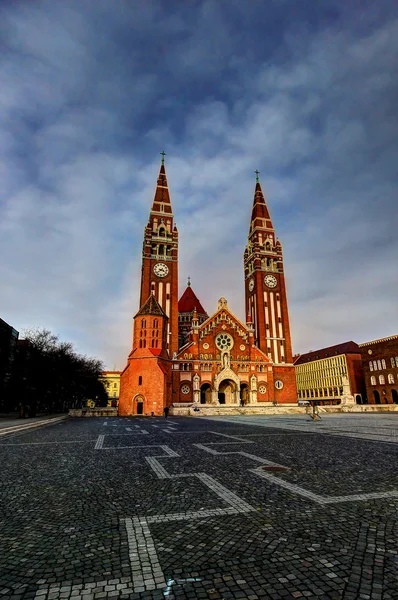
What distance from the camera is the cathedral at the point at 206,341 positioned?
47.7m

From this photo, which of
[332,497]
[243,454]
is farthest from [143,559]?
[243,454]

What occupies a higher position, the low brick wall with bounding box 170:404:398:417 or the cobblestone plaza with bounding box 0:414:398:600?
the low brick wall with bounding box 170:404:398:417

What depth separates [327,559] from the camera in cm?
333

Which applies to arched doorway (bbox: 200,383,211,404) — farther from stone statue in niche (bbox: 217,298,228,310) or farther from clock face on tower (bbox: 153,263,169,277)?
clock face on tower (bbox: 153,263,169,277)

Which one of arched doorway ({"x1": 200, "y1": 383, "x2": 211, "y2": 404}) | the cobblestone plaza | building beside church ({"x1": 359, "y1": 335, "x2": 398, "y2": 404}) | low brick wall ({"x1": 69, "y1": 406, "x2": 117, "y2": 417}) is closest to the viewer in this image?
the cobblestone plaza

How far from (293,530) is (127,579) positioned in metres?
2.08

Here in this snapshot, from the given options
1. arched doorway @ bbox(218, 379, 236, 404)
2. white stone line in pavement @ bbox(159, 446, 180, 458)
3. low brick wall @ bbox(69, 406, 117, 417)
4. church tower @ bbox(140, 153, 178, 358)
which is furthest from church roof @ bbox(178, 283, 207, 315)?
white stone line in pavement @ bbox(159, 446, 180, 458)

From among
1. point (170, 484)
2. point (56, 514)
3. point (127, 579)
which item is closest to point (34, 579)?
point (127, 579)

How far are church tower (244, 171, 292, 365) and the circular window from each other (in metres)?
6.55

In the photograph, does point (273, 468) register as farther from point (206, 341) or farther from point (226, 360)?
point (206, 341)

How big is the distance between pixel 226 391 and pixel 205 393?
3545 mm

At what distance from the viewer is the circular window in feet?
188

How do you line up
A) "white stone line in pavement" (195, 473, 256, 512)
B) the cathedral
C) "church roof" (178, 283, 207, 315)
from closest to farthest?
"white stone line in pavement" (195, 473, 256, 512)
the cathedral
"church roof" (178, 283, 207, 315)

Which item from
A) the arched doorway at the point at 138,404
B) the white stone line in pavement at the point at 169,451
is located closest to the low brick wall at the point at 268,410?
the arched doorway at the point at 138,404
